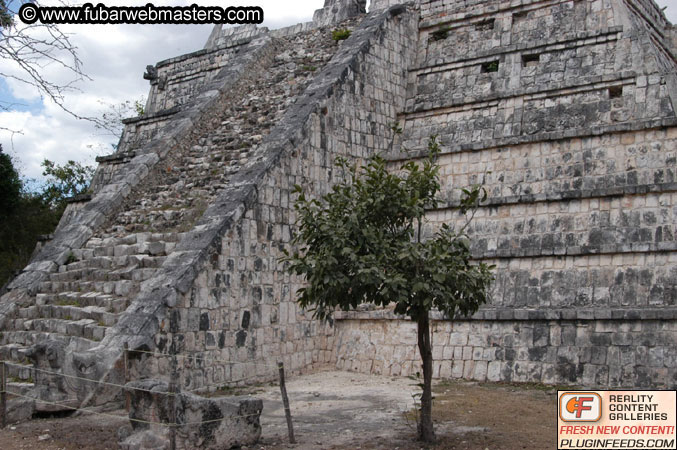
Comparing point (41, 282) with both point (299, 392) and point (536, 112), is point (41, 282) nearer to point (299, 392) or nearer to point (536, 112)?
point (299, 392)

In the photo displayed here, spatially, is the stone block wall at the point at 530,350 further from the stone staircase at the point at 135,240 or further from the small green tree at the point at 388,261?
→ the stone staircase at the point at 135,240

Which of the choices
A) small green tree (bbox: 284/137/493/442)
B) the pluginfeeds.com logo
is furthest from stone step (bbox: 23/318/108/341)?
the pluginfeeds.com logo

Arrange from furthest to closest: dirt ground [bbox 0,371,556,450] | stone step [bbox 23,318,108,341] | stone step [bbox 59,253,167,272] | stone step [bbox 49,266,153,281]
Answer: stone step [bbox 59,253,167,272] → stone step [bbox 49,266,153,281] → stone step [bbox 23,318,108,341] → dirt ground [bbox 0,371,556,450]

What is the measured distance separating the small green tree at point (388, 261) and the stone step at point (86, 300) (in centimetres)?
386

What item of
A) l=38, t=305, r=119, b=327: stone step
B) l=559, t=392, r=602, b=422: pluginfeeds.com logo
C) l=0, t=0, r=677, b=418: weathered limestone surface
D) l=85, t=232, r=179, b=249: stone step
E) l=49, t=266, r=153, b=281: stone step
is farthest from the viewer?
l=85, t=232, r=179, b=249: stone step

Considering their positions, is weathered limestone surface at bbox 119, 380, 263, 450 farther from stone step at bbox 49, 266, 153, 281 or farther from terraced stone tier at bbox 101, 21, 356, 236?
terraced stone tier at bbox 101, 21, 356, 236

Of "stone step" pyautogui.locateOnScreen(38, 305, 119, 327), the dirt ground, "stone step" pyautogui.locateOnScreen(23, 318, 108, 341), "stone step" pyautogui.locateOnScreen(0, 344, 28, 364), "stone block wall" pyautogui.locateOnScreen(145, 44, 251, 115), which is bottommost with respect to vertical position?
the dirt ground

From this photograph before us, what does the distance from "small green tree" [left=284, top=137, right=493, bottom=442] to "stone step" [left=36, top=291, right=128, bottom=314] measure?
3856 mm

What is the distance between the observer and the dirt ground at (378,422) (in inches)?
284

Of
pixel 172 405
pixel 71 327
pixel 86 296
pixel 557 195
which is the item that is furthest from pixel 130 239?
pixel 557 195

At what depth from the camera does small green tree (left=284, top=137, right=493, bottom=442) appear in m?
6.82

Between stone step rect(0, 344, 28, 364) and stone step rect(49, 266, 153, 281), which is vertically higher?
stone step rect(49, 266, 153, 281)

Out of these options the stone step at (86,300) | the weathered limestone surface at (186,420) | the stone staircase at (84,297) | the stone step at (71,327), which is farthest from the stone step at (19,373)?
the weathered limestone surface at (186,420)

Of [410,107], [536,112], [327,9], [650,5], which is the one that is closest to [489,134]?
[536,112]
